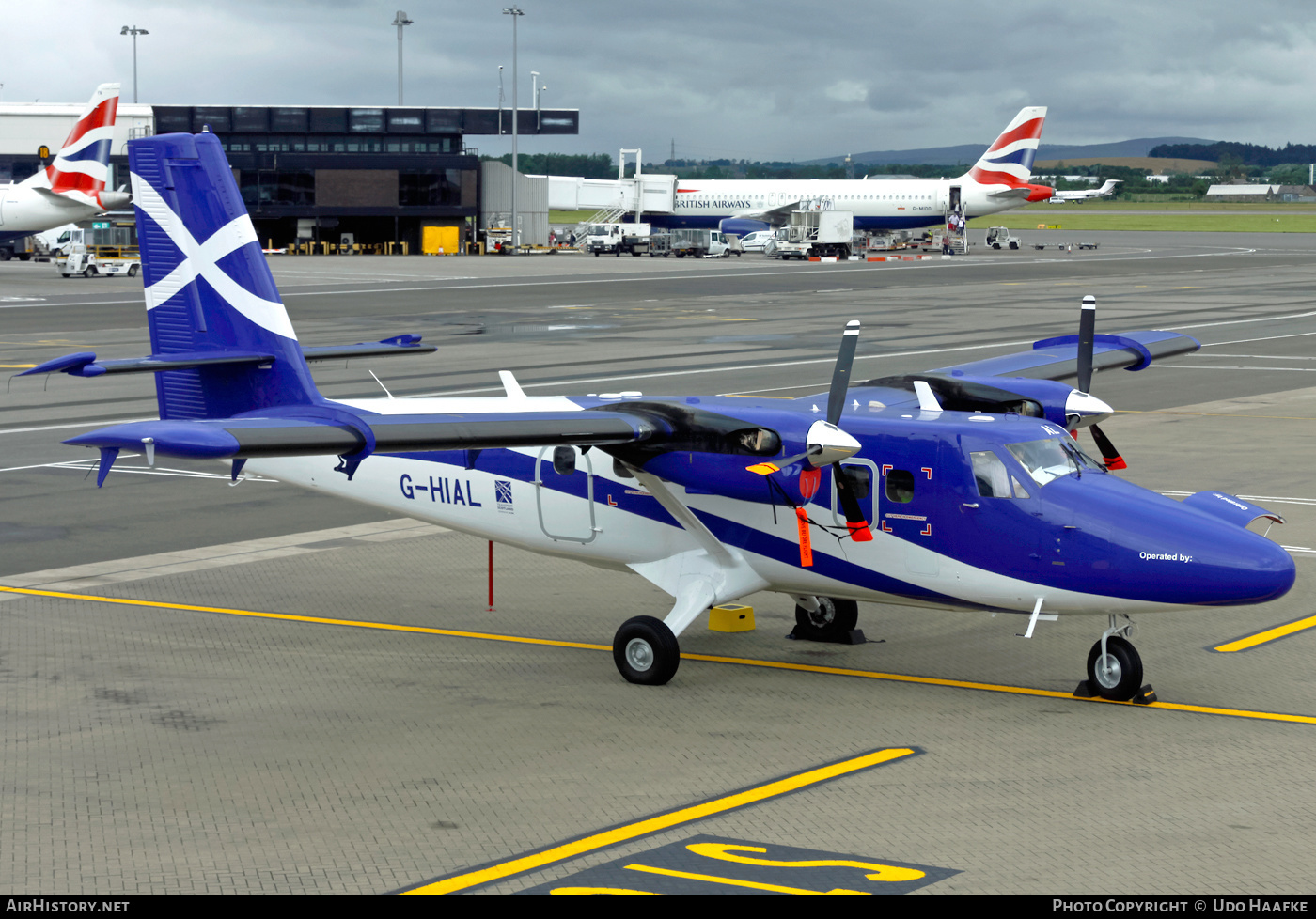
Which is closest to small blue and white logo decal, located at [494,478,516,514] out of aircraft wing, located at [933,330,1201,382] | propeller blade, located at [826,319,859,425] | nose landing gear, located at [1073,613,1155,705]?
propeller blade, located at [826,319,859,425]

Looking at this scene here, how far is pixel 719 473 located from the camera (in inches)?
593

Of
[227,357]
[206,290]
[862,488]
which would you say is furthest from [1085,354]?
[206,290]

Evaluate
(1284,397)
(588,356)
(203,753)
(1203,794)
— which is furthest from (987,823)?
(588,356)

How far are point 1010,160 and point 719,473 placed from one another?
355ft

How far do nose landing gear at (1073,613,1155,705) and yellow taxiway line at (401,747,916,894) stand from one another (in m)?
2.64

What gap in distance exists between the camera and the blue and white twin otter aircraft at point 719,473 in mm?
13562

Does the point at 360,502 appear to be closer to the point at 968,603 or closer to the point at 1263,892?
the point at 968,603

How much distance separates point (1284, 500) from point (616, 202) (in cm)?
10283

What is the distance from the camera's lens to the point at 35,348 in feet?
157

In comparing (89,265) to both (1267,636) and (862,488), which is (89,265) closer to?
(862,488)

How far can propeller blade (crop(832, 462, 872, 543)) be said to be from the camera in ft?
47.5

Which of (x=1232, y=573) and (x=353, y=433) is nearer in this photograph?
(x=353, y=433)

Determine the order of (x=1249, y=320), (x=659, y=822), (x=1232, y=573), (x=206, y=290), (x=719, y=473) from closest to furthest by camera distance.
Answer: (x=659, y=822)
(x=1232, y=573)
(x=719, y=473)
(x=206, y=290)
(x=1249, y=320)

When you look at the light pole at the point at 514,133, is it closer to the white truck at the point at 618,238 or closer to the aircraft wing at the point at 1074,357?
the white truck at the point at 618,238
